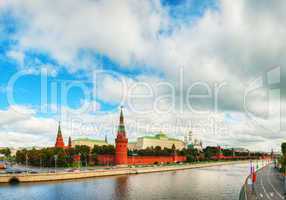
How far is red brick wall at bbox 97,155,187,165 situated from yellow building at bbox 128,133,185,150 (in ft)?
143

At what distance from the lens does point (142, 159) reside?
96.5 m

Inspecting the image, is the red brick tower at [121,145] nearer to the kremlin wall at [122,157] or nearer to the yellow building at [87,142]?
the kremlin wall at [122,157]

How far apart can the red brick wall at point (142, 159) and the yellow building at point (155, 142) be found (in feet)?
143

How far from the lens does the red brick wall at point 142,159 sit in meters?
88.6

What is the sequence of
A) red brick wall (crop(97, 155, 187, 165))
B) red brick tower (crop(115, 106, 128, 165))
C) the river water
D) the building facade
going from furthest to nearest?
red brick wall (crop(97, 155, 187, 165)) → the building facade → red brick tower (crop(115, 106, 128, 165)) → the river water

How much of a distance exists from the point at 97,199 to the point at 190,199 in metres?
9.85

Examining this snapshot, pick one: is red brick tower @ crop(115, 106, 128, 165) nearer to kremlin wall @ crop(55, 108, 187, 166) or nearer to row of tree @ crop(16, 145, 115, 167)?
kremlin wall @ crop(55, 108, 187, 166)

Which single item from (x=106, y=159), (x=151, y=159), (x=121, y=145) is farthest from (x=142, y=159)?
(x=121, y=145)

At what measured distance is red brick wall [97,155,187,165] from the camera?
88562mm

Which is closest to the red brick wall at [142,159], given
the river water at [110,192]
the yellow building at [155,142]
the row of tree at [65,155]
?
the row of tree at [65,155]

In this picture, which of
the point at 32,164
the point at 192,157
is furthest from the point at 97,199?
the point at 192,157

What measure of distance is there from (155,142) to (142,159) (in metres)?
67.2

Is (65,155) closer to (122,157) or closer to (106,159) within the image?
(122,157)

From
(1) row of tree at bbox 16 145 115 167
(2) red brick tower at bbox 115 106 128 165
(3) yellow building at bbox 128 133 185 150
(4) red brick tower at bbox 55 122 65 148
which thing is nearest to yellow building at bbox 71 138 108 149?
(3) yellow building at bbox 128 133 185 150
